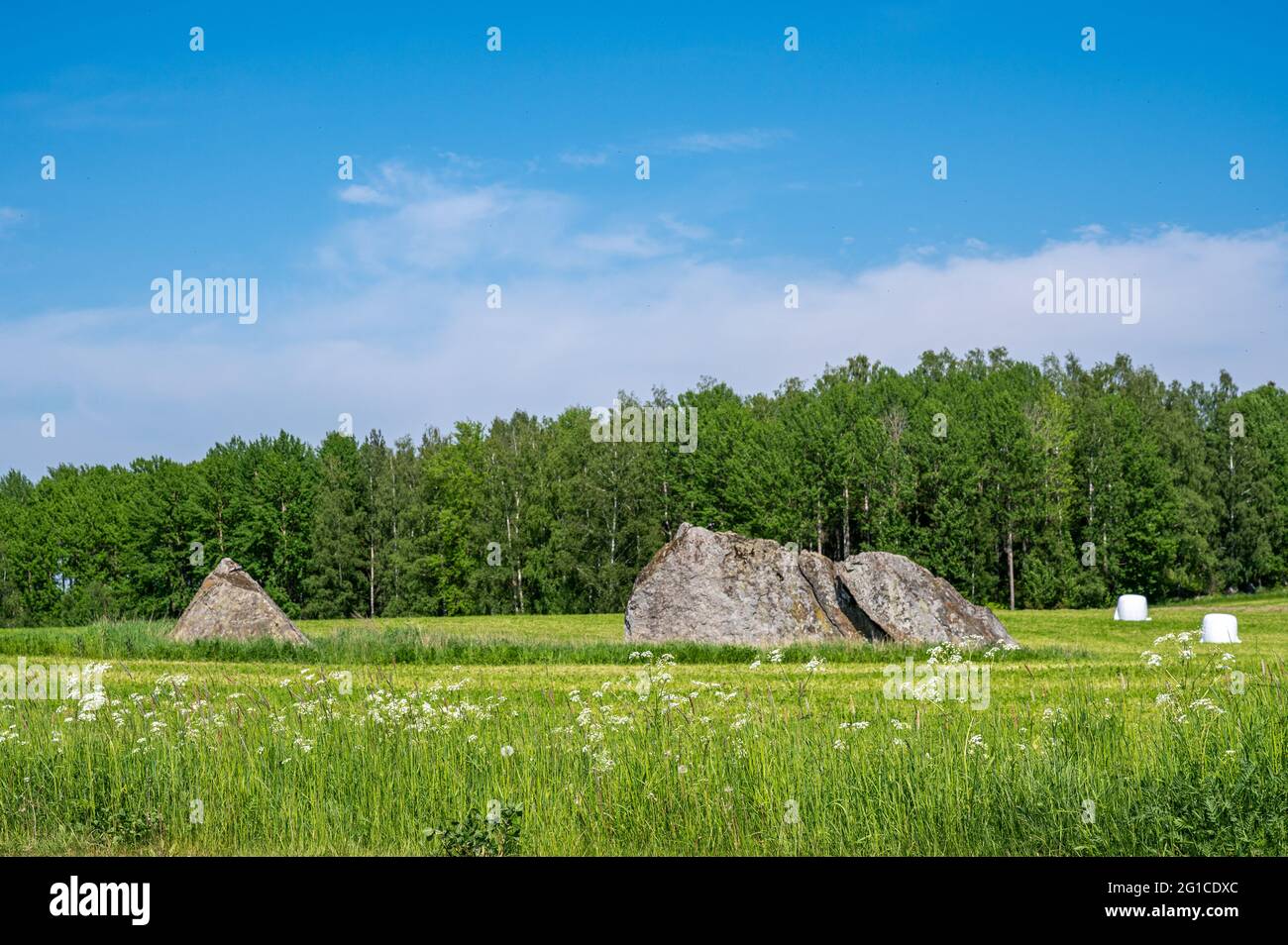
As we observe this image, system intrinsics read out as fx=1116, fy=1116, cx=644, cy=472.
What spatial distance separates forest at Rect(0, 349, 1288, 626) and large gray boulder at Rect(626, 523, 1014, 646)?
105 feet

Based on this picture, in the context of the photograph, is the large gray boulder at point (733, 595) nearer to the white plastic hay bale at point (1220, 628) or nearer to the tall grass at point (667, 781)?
the white plastic hay bale at point (1220, 628)

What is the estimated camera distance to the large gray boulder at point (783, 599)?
22.8 metres

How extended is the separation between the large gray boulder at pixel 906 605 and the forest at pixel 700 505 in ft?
105

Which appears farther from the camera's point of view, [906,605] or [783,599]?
[783,599]

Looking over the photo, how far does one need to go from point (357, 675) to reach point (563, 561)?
4476 cm

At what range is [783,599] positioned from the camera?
23.3 meters

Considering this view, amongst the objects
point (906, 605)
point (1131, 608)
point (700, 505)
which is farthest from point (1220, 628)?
point (700, 505)

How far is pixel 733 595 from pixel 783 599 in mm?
1036

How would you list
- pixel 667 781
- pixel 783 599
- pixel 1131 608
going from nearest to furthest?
1. pixel 667 781
2. pixel 783 599
3. pixel 1131 608

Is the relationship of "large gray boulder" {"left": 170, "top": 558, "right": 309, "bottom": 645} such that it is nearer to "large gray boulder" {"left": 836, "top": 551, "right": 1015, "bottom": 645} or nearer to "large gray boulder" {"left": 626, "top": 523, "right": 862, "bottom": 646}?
"large gray boulder" {"left": 626, "top": 523, "right": 862, "bottom": 646}

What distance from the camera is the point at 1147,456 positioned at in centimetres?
5928

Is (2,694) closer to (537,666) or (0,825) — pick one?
(0,825)

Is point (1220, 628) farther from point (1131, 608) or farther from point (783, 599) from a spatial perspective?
point (1131, 608)

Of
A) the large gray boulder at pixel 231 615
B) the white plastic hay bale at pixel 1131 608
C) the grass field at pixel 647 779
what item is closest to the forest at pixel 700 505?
the white plastic hay bale at pixel 1131 608
